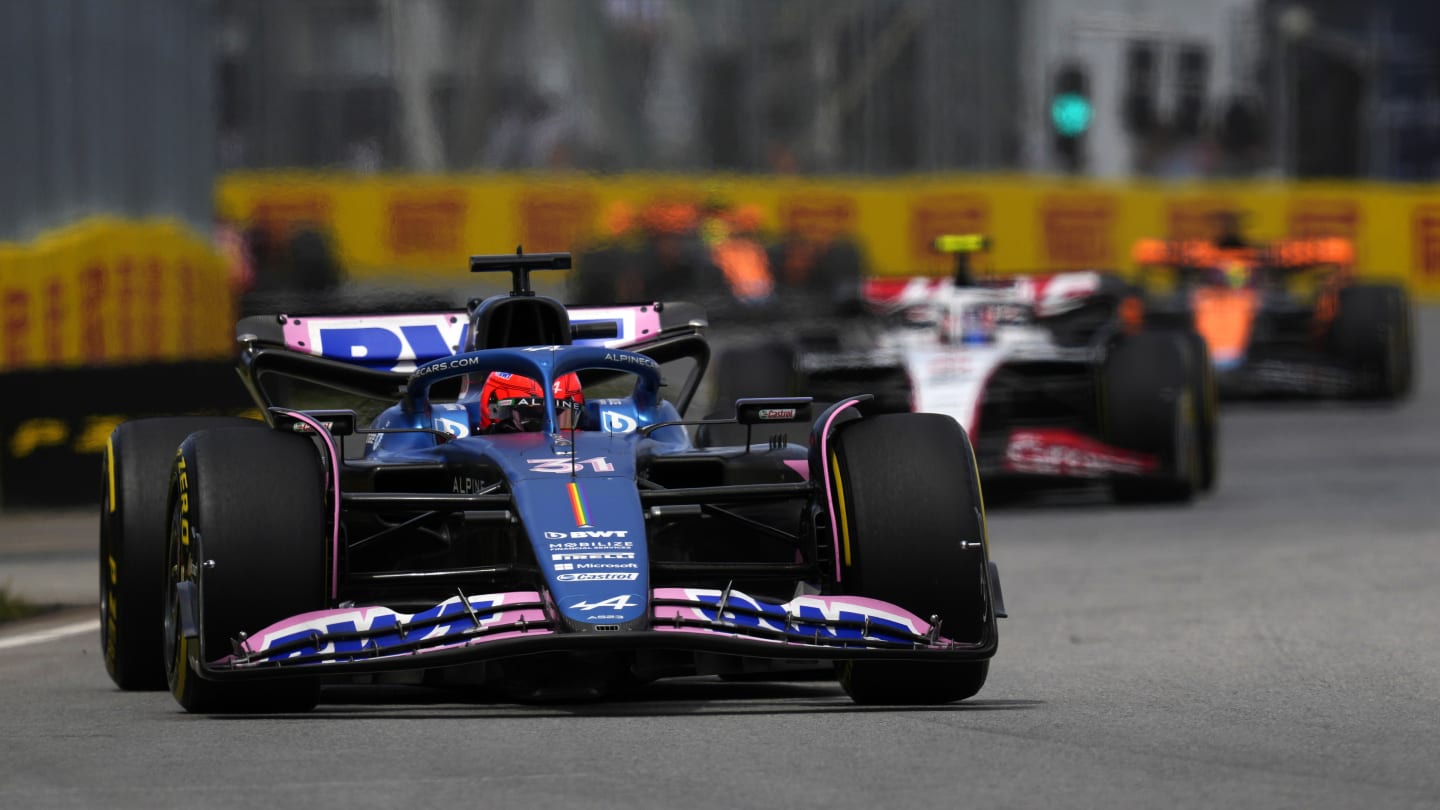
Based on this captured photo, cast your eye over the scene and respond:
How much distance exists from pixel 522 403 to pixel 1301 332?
16366 mm

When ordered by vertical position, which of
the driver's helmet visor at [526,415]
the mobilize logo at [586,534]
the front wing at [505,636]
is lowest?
the front wing at [505,636]

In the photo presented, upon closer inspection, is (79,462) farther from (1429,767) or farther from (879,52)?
(879,52)

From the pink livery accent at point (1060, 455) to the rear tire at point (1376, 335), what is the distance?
7.98m

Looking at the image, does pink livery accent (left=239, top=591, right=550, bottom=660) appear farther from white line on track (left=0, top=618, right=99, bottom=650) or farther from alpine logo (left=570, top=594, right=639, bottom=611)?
white line on track (left=0, top=618, right=99, bottom=650)

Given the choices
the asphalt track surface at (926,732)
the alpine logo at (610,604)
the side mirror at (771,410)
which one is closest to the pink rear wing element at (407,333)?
the asphalt track surface at (926,732)

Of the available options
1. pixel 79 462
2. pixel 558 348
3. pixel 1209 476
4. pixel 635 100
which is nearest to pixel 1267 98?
pixel 635 100

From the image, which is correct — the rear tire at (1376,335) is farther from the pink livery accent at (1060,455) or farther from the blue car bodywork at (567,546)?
the blue car bodywork at (567,546)

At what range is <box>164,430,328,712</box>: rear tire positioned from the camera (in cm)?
765

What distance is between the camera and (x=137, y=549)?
28.4 feet

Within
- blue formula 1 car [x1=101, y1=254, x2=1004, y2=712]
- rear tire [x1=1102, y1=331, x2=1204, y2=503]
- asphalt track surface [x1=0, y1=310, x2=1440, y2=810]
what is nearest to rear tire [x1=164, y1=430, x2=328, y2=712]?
blue formula 1 car [x1=101, y1=254, x2=1004, y2=712]

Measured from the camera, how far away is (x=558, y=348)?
29.8ft

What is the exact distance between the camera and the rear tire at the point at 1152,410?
54.5 feet

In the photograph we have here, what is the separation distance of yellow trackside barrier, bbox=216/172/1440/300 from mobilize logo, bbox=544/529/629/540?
27784 millimetres

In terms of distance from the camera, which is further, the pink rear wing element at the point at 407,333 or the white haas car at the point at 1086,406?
the white haas car at the point at 1086,406
